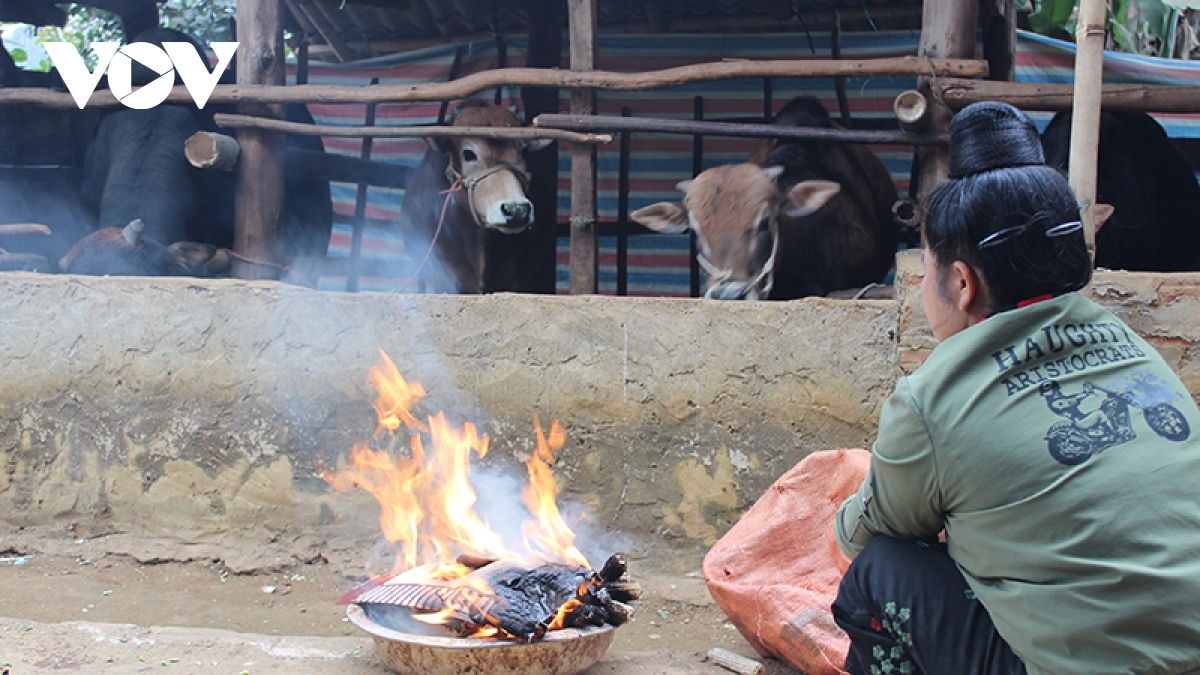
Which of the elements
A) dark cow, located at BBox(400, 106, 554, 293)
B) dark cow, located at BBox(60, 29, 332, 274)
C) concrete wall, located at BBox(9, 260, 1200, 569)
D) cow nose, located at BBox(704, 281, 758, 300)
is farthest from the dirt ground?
dark cow, located at BBox(400, 106, 554, 293)

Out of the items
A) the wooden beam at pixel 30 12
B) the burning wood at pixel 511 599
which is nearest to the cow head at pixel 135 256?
the wooden beam at pixel 30 12

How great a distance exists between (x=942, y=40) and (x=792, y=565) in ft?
8.57

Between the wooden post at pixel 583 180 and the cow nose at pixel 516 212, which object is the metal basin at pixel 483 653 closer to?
the wooden post at pixel 583 180

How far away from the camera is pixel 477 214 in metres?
6.64

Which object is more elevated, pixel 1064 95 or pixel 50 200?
pixel 1064 95

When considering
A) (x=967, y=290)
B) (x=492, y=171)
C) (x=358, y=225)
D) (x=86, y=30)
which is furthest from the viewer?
(x=86, y=30)

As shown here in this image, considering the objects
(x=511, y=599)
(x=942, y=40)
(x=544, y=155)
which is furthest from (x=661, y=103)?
(x=511, y=599)

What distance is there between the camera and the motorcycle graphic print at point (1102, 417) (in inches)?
69.9

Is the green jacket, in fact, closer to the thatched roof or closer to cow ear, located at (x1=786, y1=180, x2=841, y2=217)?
cow ear, located at (x1=786, y1=180, x2=841, y2=217)

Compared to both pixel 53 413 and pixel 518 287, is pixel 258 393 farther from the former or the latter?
pixel 518 287

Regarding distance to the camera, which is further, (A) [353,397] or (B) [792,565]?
(A) [353,397]

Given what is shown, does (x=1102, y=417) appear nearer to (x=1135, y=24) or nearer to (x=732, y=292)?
(x=732, y=292)

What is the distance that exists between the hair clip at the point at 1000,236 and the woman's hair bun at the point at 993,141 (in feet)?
0.46

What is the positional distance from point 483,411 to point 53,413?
2.19 meters
